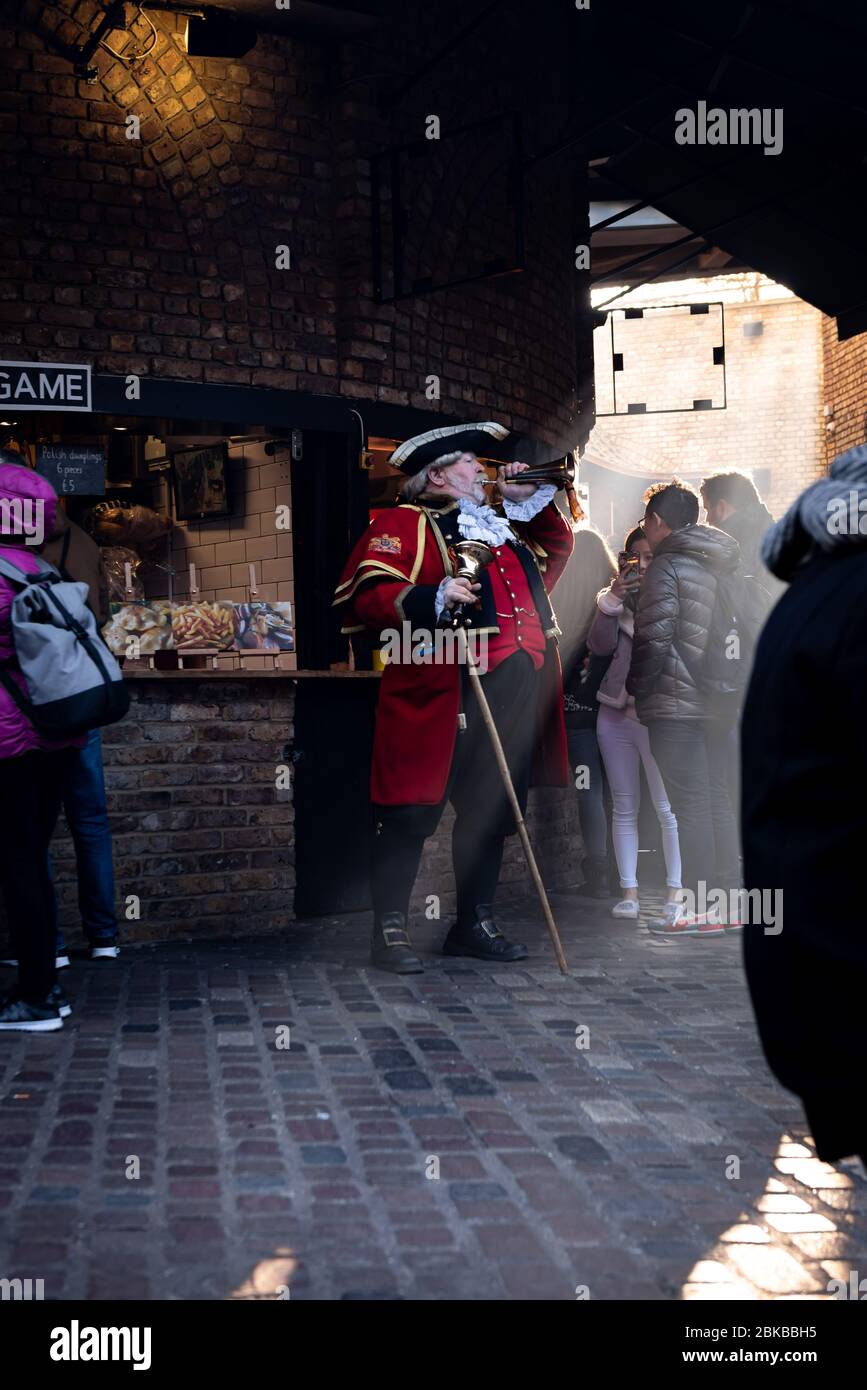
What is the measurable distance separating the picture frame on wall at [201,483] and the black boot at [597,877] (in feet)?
9.51

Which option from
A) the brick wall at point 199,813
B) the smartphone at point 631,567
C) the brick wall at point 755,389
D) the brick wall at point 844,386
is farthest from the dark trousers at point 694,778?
the brick wall at point 755,389

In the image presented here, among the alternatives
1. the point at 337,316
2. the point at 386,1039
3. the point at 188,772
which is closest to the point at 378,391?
the point at 337,316

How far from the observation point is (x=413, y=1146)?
151 inches

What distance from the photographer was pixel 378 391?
7715 millimetres

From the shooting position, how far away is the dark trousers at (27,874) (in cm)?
494

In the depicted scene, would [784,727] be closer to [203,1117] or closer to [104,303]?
[203,1117]

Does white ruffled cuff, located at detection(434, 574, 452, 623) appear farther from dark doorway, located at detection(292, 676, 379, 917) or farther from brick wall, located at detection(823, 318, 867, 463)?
brick wall, located at detection(823, 318, 867, 463)

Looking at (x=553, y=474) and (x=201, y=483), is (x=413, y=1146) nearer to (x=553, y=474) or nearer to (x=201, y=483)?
(x=553, y=474)

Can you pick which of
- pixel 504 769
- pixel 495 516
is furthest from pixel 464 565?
pixel 504 769

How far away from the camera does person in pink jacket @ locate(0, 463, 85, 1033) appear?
16.0ft

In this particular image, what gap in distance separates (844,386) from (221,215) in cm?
1160

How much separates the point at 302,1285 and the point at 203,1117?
4.00ft

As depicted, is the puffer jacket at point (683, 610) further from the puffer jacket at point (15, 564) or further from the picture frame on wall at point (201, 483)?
the puffer jacket at point (15, 564)
